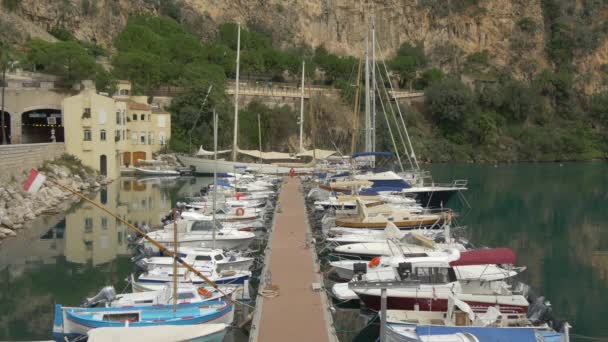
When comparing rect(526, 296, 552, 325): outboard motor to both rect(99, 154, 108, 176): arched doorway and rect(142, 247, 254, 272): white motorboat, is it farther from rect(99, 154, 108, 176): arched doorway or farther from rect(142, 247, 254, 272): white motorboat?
rect(99, 154, 108, 176): arched doorway

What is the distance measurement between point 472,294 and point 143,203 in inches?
1305

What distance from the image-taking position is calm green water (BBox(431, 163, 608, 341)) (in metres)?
25.8

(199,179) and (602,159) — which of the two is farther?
(602,159)

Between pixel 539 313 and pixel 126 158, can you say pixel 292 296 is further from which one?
pixel 126 158

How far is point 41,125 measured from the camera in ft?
231

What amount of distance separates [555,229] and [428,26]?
8545 cm

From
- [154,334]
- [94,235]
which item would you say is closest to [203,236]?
[94,235]

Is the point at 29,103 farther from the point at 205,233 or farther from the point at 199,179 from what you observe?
the point at 205,233

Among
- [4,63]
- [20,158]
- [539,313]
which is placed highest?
[4,63]

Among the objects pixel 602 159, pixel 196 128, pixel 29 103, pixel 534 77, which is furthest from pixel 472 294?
pixel 534 77

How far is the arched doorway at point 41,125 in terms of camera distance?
68.9 metres

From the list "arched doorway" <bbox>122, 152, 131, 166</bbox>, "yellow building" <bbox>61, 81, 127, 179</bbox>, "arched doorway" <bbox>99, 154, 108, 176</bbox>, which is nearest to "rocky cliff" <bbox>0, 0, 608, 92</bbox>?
"arched doorway" <bbox>122, 152, 131, 166</bbox>

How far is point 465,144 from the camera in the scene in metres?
101

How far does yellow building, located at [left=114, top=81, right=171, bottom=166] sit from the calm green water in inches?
1227
